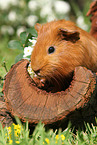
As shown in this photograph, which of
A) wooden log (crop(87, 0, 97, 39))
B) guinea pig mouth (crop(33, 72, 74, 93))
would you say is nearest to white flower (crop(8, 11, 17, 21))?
wooden log (crop(87, 0, 97, 39))

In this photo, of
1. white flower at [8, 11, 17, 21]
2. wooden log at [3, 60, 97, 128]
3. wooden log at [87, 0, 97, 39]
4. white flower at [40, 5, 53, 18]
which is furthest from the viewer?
white flower at [8, 11, 17, 21]

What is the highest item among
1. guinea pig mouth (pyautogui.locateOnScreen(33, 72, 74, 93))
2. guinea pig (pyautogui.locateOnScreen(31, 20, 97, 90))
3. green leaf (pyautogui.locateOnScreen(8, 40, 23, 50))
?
green leaf (pyautogui.locateOnScreen(8, 40, 23, 50))

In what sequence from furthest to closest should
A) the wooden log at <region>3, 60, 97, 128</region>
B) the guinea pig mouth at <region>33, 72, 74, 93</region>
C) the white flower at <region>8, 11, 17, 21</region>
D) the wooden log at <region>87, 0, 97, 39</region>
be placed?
the white flower at <region>8, 11, 17, 21</region>, the wooden log at <region>87, 0, 97, 39</region>, the guinea pig mouth at <region>33, 72, 74, 93</region>, the wooden log at <region>3, 60, 97, 128</region>

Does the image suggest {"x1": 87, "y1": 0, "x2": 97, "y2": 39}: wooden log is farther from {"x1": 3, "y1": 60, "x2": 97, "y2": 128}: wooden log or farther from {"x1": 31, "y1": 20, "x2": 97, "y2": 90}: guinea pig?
{"x1": 3, "y1": 60, "x2": 97, "y2": 128}: wooden log

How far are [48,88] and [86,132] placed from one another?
56 centimetres

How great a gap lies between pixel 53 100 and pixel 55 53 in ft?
1.37

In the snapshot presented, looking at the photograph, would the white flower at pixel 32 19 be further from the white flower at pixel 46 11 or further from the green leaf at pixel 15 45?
the green leaf at pixel 15 45

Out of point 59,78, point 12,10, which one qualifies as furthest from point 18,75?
point 12,10

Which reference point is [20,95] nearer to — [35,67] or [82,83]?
[35,67]

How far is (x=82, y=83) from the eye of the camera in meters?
1.92

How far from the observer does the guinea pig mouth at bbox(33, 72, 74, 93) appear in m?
2.01

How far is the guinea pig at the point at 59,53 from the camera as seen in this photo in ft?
6.31

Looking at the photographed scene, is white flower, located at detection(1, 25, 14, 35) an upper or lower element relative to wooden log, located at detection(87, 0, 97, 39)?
upper

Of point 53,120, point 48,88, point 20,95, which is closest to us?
point 53,120
